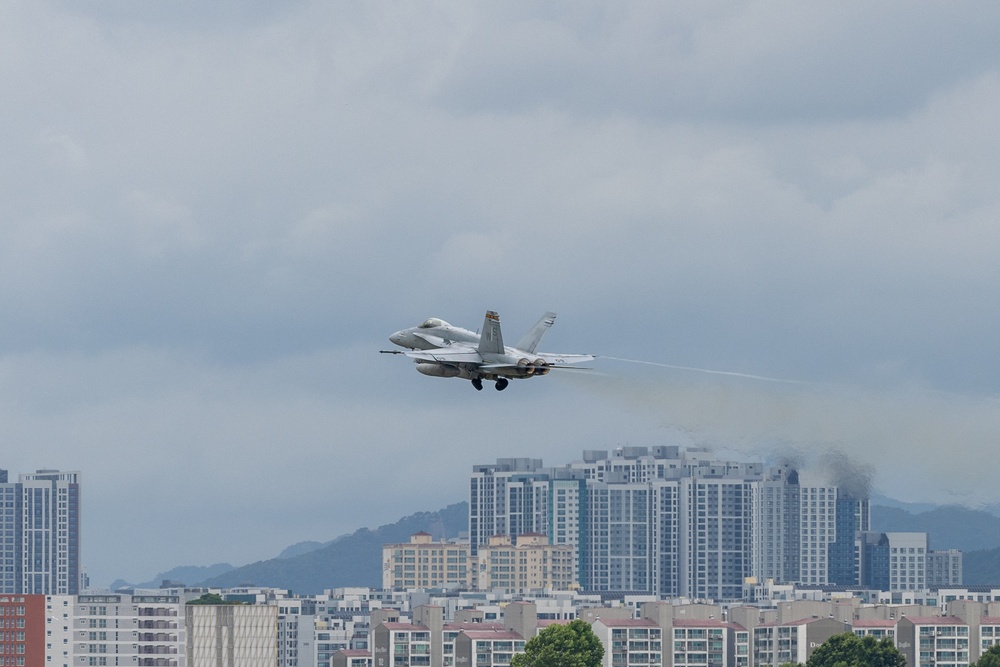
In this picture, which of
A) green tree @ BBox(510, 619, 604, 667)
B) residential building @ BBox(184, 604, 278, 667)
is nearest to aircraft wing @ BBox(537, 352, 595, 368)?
residential building @ BBox(184, 604, 278, 667)

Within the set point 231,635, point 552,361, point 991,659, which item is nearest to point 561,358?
point 552,361

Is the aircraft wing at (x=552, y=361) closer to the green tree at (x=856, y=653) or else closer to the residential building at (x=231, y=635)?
the residential building at (x=231, y=635)

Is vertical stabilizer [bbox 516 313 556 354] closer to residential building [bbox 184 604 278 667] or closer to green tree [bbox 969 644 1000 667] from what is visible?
residential building [bbox 184 604 278 667]

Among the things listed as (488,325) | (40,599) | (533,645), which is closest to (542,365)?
(488,325)

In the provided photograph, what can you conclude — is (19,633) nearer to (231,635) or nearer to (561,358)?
(231,635)

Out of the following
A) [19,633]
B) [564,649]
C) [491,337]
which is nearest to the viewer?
[491,337]

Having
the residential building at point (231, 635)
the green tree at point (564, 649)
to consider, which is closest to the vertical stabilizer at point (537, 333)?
the residential building at point (231, 635)

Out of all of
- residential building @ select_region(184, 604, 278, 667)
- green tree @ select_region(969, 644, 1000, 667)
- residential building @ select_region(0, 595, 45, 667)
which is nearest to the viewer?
residential building @ select_region(184, 604, 278, 667)
